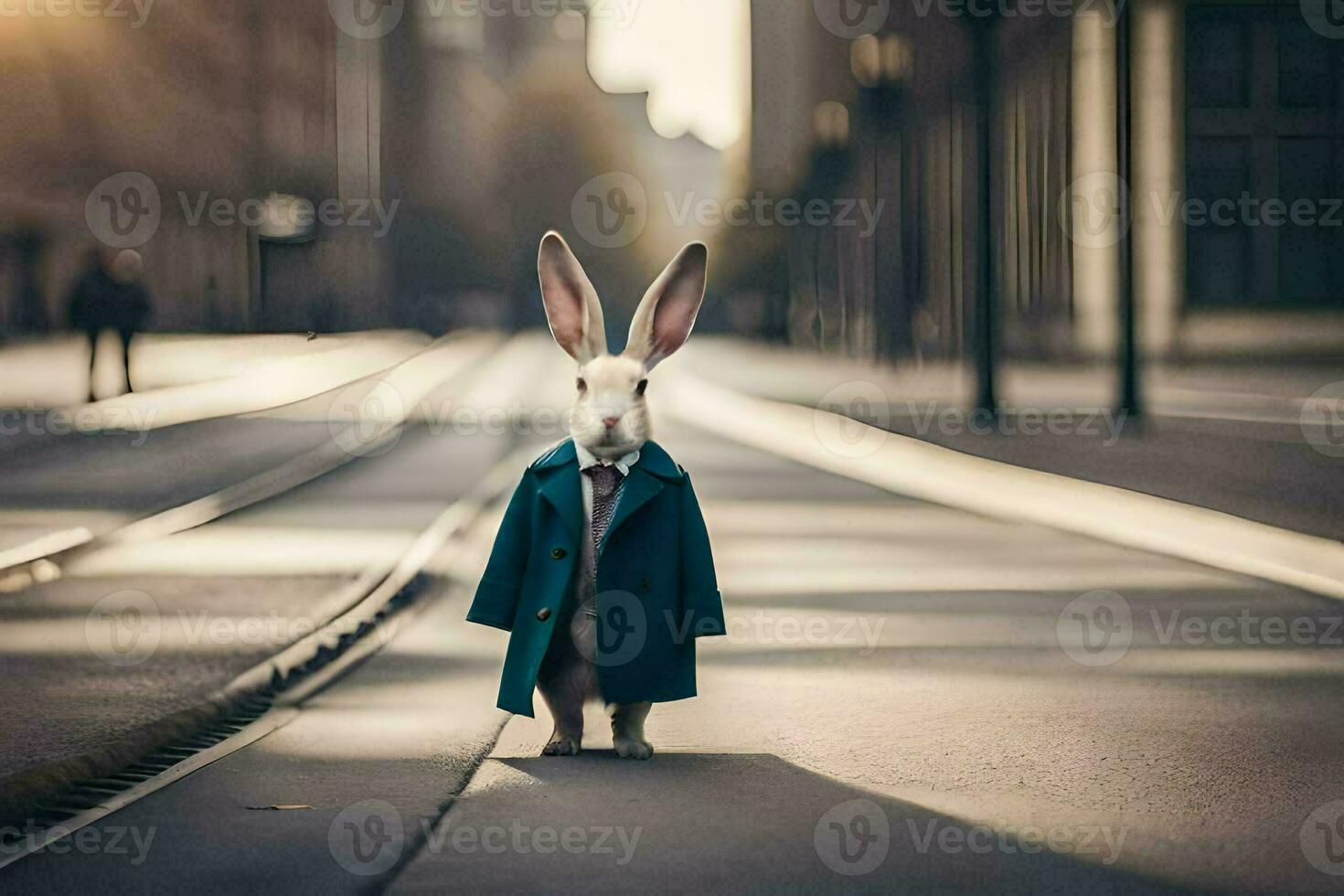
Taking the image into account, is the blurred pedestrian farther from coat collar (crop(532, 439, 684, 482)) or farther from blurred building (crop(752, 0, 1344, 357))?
coat collar (crop(532, 439, 684, 482))

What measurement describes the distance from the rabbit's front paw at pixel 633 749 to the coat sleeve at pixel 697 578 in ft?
1.37

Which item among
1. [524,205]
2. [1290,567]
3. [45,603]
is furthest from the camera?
[524,205]

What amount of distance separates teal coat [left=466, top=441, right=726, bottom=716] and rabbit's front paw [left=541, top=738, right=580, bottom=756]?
8.6 inches

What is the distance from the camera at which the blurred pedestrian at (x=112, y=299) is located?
2486 cm

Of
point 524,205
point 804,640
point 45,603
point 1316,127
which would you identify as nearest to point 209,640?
point 45,603

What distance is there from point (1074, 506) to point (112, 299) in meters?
14.4

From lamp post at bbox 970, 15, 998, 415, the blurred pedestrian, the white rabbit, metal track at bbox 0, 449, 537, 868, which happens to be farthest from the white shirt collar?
the blurred pedestrian

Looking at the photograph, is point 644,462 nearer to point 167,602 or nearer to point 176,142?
point 167,602

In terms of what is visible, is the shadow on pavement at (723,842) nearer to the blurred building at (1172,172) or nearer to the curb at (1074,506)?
the curb at (1074,506)

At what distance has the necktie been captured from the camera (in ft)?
21.1

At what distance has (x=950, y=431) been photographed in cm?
2358

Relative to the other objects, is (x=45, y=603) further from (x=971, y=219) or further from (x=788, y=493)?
(x=971, y=219)

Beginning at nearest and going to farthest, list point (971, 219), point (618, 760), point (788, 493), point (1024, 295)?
point (618, 760), point (788, 493), point (1024, 295), point (971, 219)

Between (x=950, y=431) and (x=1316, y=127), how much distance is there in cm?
1605
